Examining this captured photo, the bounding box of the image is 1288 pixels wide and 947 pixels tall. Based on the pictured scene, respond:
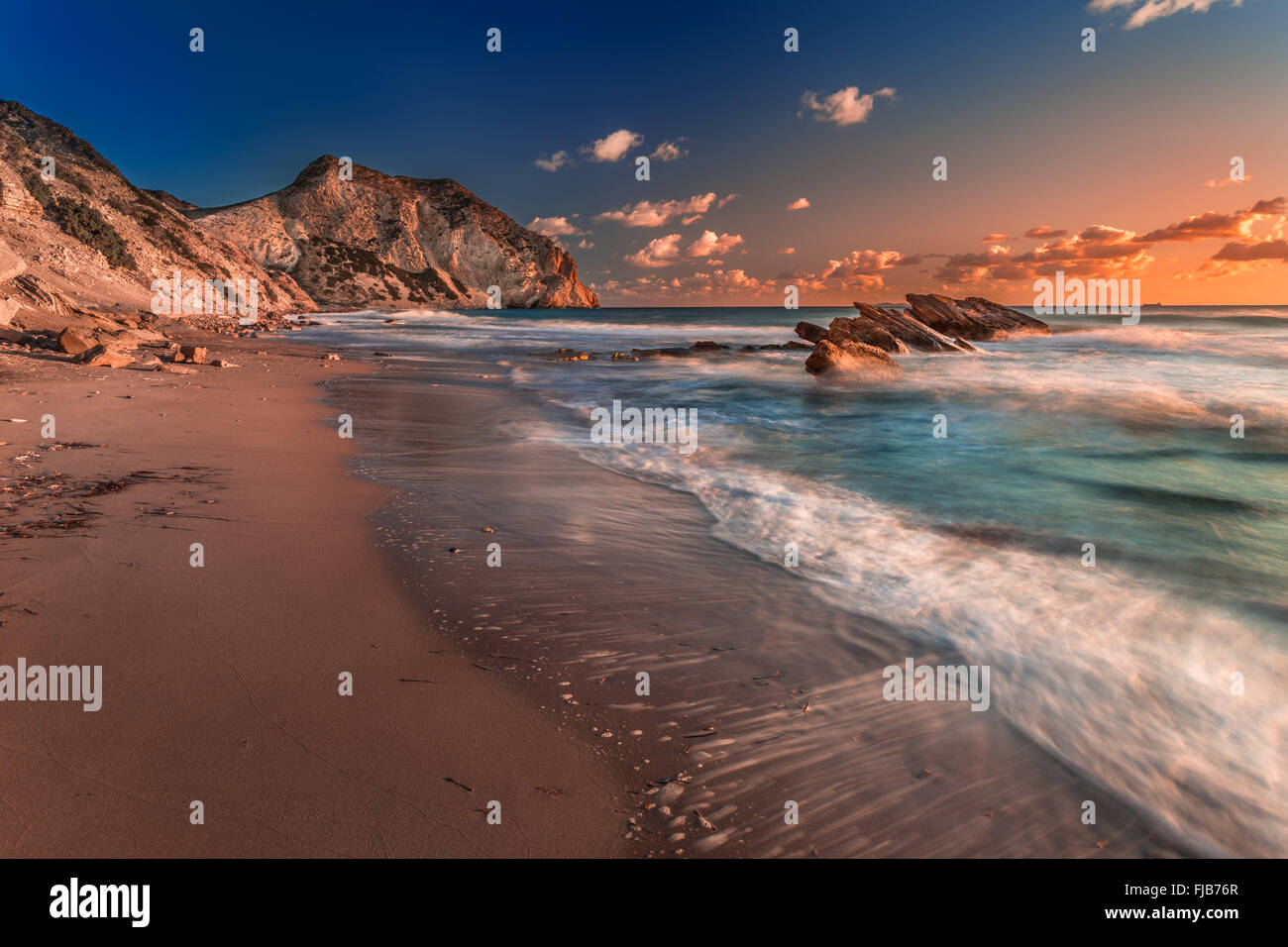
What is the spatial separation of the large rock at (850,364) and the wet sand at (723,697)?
1634cm

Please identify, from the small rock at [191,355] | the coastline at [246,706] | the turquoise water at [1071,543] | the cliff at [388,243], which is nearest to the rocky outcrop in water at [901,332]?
the turquoise water at [1071,543]

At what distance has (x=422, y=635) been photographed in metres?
3.75

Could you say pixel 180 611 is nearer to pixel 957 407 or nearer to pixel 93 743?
pixel 93 743

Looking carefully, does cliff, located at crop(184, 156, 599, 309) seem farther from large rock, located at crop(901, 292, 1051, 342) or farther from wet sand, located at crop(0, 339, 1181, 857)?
wet sand, located at crop(0, 339, 1181, 857)

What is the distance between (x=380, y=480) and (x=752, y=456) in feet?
19.9

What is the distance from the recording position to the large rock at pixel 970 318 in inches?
1505

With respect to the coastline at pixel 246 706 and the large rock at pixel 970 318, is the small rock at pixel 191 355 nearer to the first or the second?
the coastline at pixel 246 706

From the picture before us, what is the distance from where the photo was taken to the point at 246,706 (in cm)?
294

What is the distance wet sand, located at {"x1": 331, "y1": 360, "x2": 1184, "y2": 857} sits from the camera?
256 centimetres

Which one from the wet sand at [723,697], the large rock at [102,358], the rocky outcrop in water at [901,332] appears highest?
the rocky outcrop in water at [901,332]

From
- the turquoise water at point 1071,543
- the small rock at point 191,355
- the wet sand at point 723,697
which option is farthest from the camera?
the small rock at point 191,355

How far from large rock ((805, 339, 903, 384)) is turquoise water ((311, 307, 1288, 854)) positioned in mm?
3836

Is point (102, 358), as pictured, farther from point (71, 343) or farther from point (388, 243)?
point (388, 243)

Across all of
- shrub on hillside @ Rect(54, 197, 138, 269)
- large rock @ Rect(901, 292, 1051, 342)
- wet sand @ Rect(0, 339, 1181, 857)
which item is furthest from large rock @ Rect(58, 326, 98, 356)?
large rock @ Rect(901, 292, 1051, 342)
